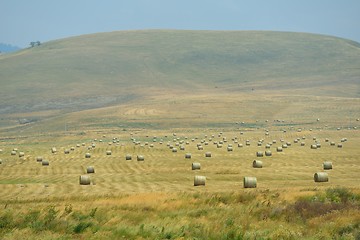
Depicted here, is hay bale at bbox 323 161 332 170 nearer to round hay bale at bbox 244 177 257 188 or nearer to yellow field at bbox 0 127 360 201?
yellow field at bbox 0 127 360 201

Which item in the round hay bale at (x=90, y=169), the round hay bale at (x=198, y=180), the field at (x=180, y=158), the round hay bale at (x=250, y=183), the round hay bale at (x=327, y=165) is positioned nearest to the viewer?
the field at (x=180, y=158)

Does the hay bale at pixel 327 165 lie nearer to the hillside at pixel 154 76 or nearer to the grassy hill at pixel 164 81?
the grassy hill at pixel 164 81

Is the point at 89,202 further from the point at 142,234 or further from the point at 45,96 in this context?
the point at 45,96

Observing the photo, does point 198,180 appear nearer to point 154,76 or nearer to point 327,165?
point 327,165

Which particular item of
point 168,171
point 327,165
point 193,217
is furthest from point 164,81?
point 193,217

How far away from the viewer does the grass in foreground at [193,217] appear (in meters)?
18.2

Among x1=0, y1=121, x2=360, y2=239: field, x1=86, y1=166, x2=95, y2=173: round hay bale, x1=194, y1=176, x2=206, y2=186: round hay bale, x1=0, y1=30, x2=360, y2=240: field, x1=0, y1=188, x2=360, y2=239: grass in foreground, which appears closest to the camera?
x1=0, y1=188, x2=360, y2=239: grass in foreground

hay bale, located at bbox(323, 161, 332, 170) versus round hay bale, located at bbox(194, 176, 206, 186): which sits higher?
round hay bale, located at bbox(194, 176, 206, 186)

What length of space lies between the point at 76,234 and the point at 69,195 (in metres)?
9.26

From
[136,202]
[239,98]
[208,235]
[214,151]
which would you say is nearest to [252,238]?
[208,235]

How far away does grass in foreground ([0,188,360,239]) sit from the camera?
18156 millimetres

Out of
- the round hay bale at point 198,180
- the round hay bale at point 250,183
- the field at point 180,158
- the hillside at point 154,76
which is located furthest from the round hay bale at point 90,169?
the hillside at point 154,76

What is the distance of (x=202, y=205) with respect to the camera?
23.4 m

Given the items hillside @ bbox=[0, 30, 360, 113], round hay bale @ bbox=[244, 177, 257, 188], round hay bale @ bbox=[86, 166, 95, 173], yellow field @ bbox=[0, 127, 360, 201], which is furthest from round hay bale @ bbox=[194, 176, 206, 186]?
hillside @ bbox=[0, 30, 360, 113]
